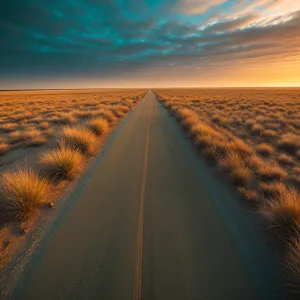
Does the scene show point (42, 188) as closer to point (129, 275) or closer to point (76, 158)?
point (76, 158)

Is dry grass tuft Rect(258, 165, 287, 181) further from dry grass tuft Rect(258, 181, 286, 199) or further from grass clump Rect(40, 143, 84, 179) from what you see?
grass clump Rect(40, 143, 84, 179)

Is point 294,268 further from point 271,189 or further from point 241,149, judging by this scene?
point 241,149

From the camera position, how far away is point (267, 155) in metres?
6.75

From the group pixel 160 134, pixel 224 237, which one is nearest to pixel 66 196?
pixel 224 237

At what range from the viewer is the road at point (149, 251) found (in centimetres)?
205

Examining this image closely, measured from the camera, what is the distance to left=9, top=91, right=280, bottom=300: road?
2055 mm

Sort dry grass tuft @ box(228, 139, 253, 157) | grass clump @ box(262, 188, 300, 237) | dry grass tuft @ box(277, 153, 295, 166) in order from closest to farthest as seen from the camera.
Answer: grass clump @ box(262, 188, 300, 237)
dry grass tuft @ box(277, 153, 295, 166)
dry grass tuft @ box(228, 139, 253, 157)

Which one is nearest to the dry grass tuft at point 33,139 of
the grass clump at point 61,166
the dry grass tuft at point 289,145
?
the grass clump at point 61,166

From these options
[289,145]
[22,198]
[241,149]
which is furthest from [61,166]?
[289,145]

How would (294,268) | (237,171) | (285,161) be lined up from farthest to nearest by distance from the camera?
(285,161)
(237,171)
(294,268)

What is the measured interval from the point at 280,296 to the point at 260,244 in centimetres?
73

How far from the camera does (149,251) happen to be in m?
2.51

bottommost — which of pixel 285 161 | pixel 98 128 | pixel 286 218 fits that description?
pixel 285 161

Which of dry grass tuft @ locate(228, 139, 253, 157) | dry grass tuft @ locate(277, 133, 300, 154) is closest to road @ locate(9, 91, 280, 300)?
dry grass tuft @ locate(228, 139, 253, 157)
